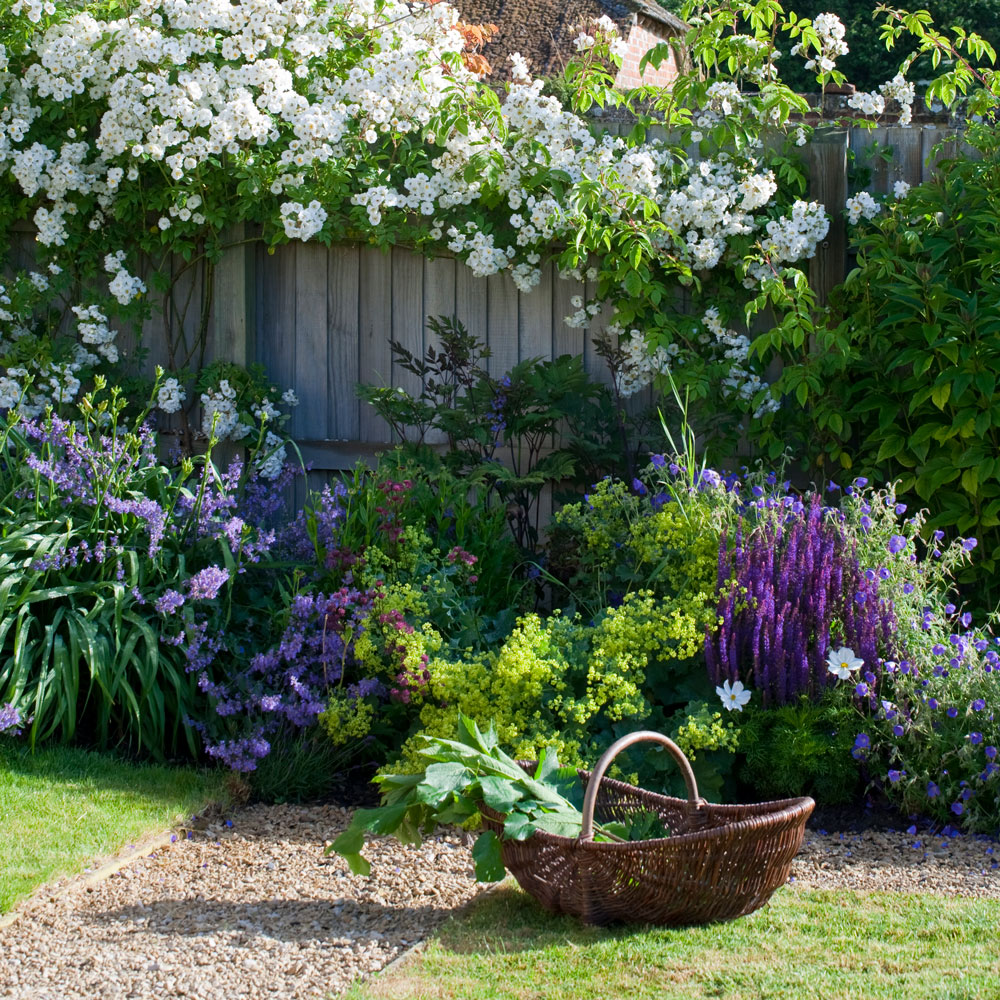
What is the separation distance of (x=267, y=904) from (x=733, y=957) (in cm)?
105

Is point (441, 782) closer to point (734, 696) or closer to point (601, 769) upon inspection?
point (601, 769)

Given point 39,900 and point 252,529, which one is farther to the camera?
point 252,529

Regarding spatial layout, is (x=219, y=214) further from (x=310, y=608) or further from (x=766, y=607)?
(x=766, y=607)

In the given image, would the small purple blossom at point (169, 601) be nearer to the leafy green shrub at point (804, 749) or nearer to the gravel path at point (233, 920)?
the gravel path at point (233, 920)

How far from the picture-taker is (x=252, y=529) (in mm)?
3811

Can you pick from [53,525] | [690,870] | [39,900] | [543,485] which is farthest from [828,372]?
[39,900]

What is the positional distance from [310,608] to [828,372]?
2123 millimetres

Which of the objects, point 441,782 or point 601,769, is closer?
point 601,769

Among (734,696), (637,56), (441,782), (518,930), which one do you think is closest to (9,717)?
(441,782)

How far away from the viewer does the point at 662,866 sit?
227 centimetres

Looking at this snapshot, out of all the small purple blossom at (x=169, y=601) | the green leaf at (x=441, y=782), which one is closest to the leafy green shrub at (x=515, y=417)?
the small purple blossom at (x=169, y=601)

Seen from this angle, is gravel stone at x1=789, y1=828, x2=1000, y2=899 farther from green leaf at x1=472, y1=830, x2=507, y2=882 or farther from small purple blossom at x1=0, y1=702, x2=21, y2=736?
small purple blossom at x1=0, y1=702, x2=21, y2=736

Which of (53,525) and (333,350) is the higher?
(333,350)

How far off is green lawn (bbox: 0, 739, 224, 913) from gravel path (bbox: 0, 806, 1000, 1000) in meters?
0.07
